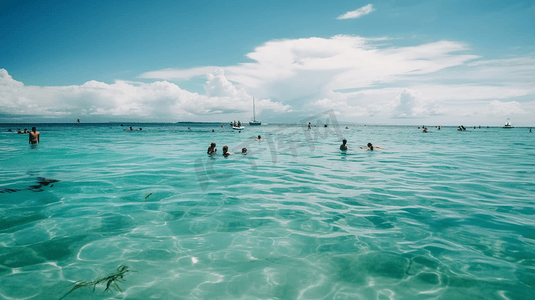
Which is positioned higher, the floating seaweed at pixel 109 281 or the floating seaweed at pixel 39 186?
the floating seaweed at pixel 39 186

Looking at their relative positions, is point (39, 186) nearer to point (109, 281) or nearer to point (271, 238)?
point (109, 281)

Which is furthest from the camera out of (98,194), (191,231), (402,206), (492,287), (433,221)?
(98,194)

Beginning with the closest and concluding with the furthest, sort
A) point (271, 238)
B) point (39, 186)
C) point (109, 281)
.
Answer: point (109, 281), point (271, 238), point (39, 186)

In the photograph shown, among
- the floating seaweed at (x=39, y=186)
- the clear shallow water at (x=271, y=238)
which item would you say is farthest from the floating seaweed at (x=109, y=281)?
the floating seaweed at (x=39, y=186)

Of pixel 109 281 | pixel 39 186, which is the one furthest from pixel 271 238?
pixel 39 186

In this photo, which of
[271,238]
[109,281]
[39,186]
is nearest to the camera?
[109,281]

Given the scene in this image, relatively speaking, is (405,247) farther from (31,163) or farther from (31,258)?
(31,163)

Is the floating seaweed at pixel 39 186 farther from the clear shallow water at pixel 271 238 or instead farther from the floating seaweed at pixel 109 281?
the floating seaweed at pixel 109 281

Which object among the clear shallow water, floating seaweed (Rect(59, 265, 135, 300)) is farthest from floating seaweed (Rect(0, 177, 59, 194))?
floating seaweed (Rect(59, 265, 135, 300))

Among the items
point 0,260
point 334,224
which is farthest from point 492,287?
point 0,260

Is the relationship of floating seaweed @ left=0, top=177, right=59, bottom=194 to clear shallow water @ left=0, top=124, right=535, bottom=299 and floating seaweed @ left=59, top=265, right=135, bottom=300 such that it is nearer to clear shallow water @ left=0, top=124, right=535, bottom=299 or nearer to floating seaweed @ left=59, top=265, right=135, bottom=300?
clear shallow water @ left=0, top=124, right=535, bottom=299

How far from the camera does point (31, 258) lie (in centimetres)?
520

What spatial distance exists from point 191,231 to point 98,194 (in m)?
5.33

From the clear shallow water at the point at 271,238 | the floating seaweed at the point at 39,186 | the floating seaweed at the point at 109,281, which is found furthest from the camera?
the floating seaweed at the point at 39,186
